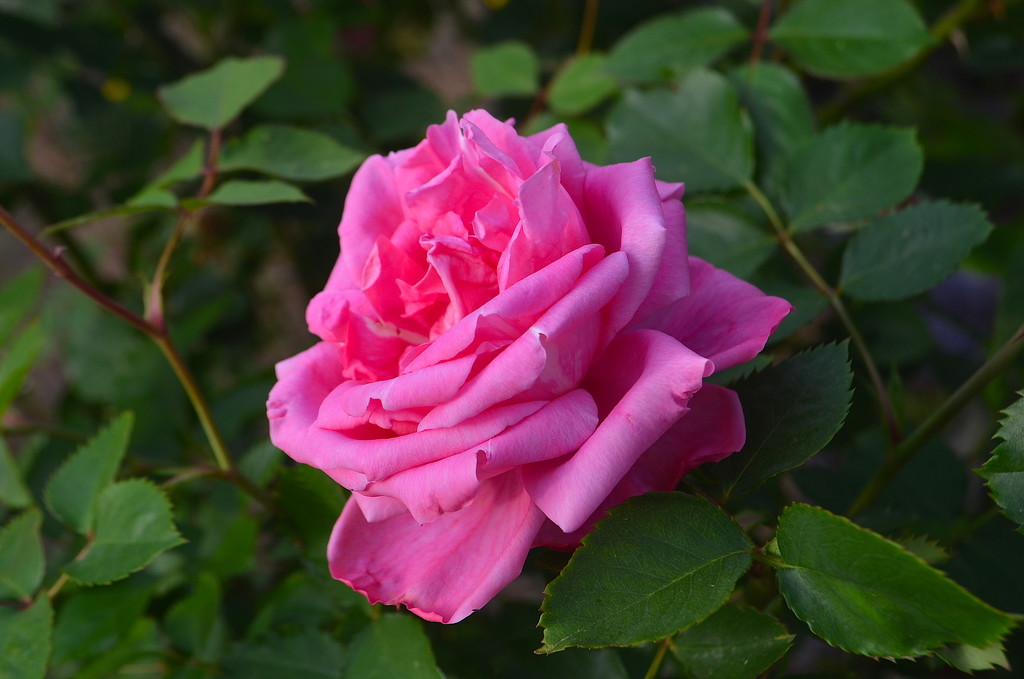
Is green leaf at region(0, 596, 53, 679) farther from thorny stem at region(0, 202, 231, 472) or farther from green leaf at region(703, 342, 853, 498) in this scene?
green leaf at region(703, 342, 853, 498)

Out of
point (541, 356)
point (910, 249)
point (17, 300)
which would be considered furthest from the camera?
point (17, 300)

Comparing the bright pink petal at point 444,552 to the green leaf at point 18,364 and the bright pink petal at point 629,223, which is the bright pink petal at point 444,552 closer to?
the bright pink petal at point 629,223

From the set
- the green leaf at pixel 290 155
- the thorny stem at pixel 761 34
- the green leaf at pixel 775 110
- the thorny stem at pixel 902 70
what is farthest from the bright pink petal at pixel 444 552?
the thorny stem at pixel 902 70

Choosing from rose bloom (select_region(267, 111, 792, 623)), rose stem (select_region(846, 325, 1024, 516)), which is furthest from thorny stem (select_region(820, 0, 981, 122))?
rose bloom (select_region(267, 111, 792, 623))

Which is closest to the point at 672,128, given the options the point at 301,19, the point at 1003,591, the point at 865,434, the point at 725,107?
the point at 725,107

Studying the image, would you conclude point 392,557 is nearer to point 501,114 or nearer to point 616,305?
point 616,305

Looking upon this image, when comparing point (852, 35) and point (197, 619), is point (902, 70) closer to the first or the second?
point (852, 35)

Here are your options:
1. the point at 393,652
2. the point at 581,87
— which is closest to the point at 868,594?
the point at 393,652
